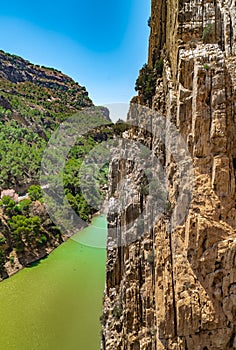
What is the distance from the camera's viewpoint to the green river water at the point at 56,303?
14.0m

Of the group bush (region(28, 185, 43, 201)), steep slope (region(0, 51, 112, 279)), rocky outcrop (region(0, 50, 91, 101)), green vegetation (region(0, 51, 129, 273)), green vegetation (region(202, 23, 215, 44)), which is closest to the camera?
green vegetation (region(202, 23, 215, 44))

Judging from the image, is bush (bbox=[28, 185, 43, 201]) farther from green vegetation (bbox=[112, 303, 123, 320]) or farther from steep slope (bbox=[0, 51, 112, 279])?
green vegetation (bbox=[112, 303, 123, 320])

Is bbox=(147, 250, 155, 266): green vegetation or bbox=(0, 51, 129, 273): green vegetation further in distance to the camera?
bbox=(0, 51, 129, 273): green vegetation

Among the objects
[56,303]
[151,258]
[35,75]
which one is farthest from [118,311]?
[35,75]

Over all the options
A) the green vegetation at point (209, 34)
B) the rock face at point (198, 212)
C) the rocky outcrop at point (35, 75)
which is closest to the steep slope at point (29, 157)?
the rocky outcrop at point (35, 75)

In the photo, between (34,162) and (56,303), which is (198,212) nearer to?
(56,303)

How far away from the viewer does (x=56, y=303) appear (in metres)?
17.4

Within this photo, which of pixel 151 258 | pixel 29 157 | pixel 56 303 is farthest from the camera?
pixel 29 157

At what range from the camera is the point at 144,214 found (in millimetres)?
8328

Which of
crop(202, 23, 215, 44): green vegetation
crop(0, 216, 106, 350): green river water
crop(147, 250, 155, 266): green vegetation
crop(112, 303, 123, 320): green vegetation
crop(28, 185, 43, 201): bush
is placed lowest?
crop(0, 216, 106, 350): green river water

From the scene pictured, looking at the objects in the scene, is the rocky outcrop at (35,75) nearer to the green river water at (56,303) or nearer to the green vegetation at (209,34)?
the green river water at (56,303)

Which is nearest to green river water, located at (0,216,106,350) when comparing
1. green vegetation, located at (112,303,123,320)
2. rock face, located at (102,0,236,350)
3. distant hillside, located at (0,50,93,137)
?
green vegetation, located at (112,303,123,320)

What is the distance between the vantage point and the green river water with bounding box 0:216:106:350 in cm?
1395

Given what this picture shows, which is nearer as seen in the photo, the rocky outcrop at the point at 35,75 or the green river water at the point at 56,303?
the green river water at the point at 56,303
